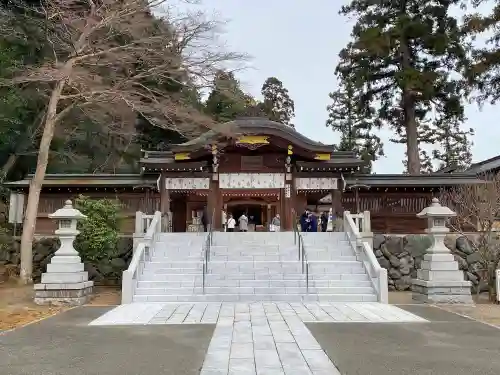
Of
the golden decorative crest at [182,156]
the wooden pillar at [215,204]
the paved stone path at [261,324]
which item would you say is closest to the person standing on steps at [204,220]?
the wooden pillar at [215,204]

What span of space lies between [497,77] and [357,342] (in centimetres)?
1854

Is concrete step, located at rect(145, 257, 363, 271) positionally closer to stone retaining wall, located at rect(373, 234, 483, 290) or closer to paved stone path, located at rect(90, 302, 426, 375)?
paved stone path, located at rect(90, 302, 426, 375)

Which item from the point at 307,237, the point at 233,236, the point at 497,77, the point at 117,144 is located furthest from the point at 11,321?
the point at 497,77

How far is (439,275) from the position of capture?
10.8m

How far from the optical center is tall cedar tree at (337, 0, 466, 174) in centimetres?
2262

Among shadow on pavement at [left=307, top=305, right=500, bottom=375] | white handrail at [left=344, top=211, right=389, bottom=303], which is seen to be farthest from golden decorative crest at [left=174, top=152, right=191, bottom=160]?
shadow on pavement at [left=307, top=305, right=500, bottom=375]

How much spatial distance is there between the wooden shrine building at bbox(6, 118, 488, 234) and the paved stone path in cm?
832

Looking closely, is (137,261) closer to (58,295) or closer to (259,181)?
(58,295)

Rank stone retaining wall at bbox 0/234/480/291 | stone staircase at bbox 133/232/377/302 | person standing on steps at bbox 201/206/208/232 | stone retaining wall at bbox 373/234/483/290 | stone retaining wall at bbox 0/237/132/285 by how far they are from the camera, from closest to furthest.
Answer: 1. stone staircase at bbox 133/232/377/302
2. stone retaining wall at bbox 0/237/132/285
3. stone retaining wall at bbox 0/234/480/291
4. stone retaining wall at bbox 373/234/483/290
5. person standing on steps at bbox 201/206/208/232

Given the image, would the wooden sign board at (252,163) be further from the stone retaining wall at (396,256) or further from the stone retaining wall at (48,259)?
the stone retaining wall at (48,259)

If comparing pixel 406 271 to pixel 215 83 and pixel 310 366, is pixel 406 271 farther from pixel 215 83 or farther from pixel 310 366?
pixel 310 366

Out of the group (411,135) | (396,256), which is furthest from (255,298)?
(411,135)

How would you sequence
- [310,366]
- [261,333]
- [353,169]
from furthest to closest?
[353,169] → [261,333] → [310,366]

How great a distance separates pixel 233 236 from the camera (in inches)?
580
